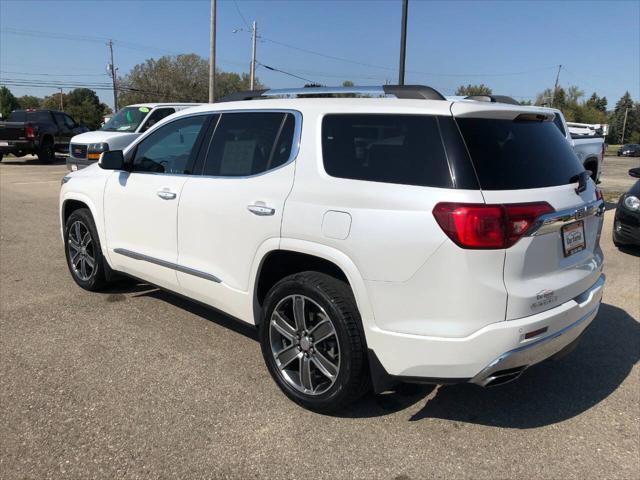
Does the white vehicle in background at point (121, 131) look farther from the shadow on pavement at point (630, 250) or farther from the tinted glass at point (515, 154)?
the tinted glass at point (515, 154)

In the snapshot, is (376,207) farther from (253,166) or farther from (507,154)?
(253,166)

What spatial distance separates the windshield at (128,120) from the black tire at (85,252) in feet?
23.1

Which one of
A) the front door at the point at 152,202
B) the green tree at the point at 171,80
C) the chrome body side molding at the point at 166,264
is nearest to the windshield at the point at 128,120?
the front door at the point at 152,202

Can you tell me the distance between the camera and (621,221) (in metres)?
7.45

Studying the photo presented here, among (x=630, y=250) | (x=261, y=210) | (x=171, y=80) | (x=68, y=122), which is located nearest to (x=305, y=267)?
(x=261, y=210)

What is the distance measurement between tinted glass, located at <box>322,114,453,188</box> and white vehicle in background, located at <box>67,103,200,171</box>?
882 cm

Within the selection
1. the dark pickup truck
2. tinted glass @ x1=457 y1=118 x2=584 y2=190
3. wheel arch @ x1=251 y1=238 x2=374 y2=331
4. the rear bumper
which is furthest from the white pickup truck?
the dark pickup truck

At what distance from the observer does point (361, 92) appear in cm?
324

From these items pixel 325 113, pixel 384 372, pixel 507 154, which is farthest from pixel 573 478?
pixel 325 113

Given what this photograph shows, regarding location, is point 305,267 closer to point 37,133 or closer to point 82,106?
point 37,133

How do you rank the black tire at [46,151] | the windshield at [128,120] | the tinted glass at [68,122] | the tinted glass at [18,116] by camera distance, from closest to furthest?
1. the windshield at [128,120]
2. the black tire at [46,151]
3. the tinted glass at [18,116]
4. the tinted glass at [68,122]

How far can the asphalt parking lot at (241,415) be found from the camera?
8.89 ft

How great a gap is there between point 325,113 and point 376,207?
0.79 metres

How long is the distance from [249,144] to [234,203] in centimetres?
44
